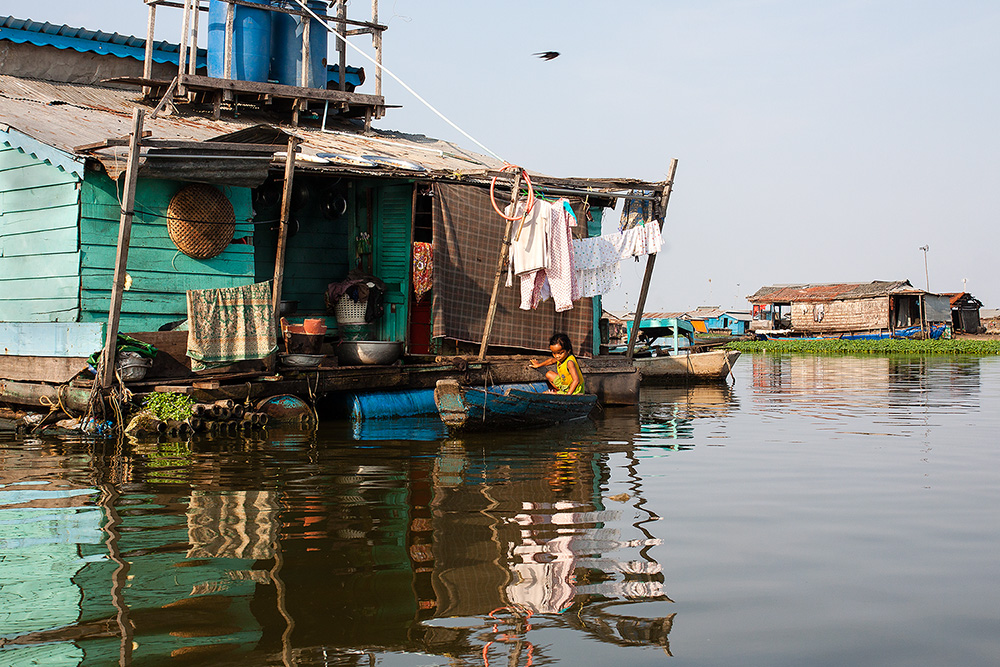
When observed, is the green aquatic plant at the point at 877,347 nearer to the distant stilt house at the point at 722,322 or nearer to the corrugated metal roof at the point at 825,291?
the corrugated metal roof at the point at 825,291

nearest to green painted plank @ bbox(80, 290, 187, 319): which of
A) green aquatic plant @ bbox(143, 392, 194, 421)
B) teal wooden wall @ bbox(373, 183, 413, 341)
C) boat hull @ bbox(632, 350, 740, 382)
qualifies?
green aquatic plant @ bbox(143, 392, 194, 421)

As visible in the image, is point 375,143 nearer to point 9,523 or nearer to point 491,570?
point 9,523

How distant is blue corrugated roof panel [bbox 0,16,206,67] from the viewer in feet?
54.0

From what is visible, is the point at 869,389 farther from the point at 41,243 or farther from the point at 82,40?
the point at 82,40

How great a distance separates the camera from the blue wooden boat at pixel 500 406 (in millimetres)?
10930

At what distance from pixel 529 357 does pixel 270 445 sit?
5.29 m

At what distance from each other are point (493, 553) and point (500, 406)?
19.2 ft

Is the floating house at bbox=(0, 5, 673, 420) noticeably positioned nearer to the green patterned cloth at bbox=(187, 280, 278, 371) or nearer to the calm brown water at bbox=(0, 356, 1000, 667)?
the green patterned cloth at bbox=(187, 280, 278, 371)

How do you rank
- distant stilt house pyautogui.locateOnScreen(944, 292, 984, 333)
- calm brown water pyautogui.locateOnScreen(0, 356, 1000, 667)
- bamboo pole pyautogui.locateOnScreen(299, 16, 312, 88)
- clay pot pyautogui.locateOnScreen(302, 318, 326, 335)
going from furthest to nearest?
distant stilt house pyautogui.locateOnScreen(944, 292, 984, 333)
bamboo pole pyautogui.locateOnScreen(299, 16, 312, 88)
clay pot pyautogui.locateOnScreen(302, 318, 326, 335)
calm brown water pyautogui.locateOnScreen(0, 356, 1000, 667)

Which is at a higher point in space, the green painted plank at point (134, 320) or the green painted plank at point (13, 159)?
the green painted plank at point (13, 159)

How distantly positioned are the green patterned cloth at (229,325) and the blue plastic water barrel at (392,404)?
67.0 inches

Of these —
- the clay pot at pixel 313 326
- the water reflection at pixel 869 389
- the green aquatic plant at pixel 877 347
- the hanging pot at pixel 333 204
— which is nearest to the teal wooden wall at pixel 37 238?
the clay pot at pixel 313 326

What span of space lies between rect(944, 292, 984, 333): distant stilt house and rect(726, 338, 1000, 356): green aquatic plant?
8.97 meters

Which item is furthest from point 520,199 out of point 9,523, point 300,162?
point 9,523
